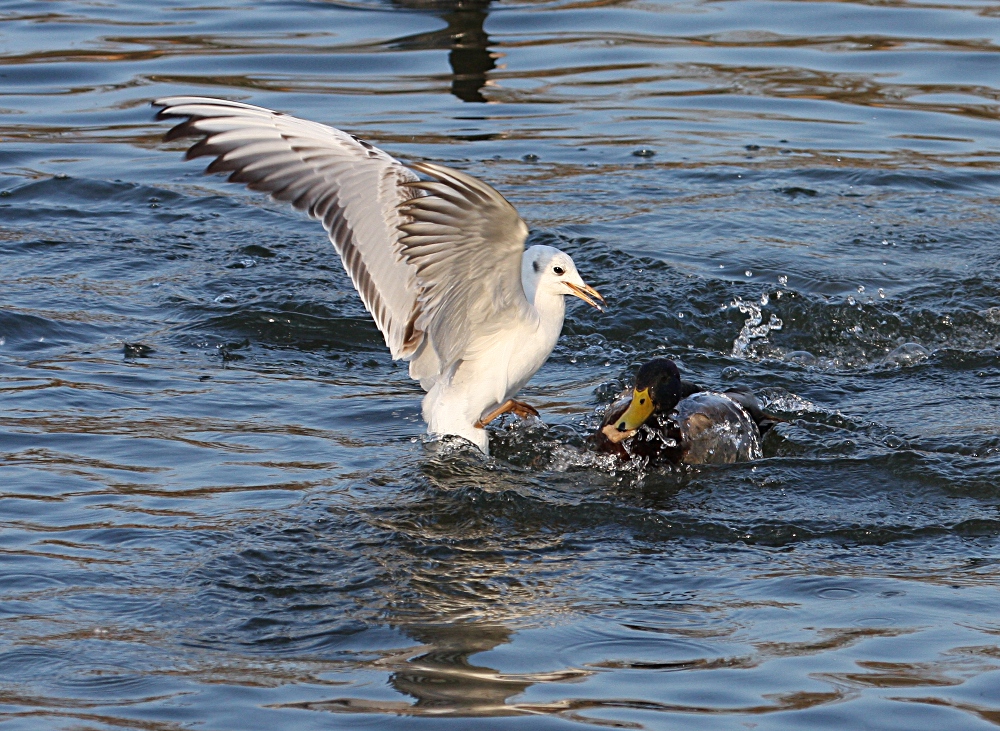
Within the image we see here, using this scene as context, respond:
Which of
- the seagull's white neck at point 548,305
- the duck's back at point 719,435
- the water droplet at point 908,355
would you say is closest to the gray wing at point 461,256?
the seagull's white neck at point 548,305

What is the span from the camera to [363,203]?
5.88 m

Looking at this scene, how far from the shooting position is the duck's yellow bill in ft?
21.3

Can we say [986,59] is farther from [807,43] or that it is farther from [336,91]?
[336,91]

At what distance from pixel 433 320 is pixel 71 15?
10.1 meters

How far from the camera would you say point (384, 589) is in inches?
202

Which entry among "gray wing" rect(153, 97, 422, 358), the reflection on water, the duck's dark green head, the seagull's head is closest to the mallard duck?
the duck's dark green head

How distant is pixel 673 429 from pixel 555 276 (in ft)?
3.18

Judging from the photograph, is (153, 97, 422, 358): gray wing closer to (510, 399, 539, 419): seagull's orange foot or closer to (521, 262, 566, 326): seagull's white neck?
(521, 262, 566, 326): seagull's white neck

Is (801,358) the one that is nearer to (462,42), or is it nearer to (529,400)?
(529,400)

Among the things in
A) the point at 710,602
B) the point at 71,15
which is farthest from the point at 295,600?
→ the point at 71,15

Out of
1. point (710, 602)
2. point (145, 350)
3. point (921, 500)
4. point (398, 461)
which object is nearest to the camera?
point (710, 602)

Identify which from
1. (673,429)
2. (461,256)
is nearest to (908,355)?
(673,429)

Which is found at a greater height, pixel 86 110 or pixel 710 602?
pixel 86 110

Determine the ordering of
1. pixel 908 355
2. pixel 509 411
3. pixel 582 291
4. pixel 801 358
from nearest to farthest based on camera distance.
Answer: pixel 582 291
pixel 509 411
pixel 908 355
pixel 801 358
